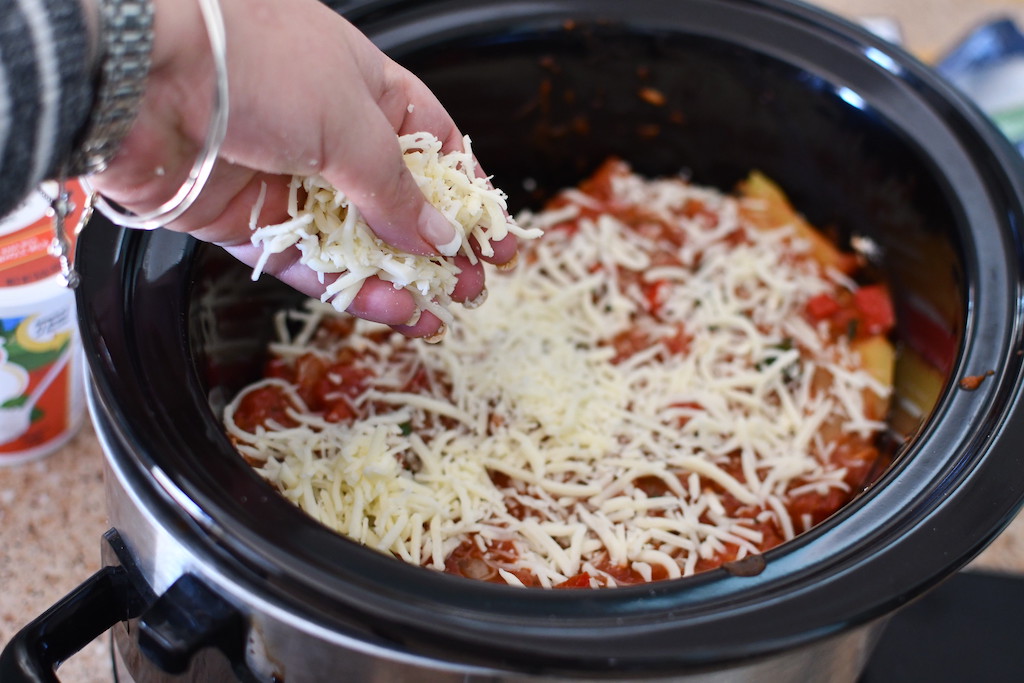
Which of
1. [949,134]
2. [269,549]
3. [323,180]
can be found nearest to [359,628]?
[269,549]

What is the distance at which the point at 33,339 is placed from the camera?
3.72ft

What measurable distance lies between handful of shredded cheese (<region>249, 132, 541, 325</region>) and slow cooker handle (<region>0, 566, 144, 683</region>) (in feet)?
0.98

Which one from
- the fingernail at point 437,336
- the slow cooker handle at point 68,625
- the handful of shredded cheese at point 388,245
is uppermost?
the handful of shredded cheese at point 388,245

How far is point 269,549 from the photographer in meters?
0.69

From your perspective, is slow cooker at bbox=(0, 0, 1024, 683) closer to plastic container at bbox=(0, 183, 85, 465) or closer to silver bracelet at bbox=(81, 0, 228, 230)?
silver bracelet at bbox=(81, 0, 228, 230)

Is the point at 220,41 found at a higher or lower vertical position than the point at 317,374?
higher

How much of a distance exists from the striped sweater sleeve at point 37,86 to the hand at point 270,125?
72 mm

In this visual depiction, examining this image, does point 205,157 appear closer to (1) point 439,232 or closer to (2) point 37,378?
(1) point 439,232

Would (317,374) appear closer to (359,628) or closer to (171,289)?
(171,289)

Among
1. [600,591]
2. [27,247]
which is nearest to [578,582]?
[600,591]

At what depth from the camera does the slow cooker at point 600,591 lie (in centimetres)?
68

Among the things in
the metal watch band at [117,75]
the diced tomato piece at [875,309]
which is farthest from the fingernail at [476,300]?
the diced tomato piece at [875,309]

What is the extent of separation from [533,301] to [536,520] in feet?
1.26

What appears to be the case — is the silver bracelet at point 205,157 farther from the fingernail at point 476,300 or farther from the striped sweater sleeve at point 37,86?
the fingernail at point 476,300
